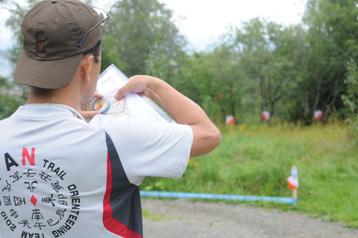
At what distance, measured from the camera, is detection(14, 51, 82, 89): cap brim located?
57.2 inches

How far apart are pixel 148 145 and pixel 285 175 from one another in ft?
24.3

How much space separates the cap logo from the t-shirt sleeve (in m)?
0.23

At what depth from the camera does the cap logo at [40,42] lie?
4.76 feet

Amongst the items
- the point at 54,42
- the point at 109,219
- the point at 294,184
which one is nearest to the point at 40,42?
the point at 54,42

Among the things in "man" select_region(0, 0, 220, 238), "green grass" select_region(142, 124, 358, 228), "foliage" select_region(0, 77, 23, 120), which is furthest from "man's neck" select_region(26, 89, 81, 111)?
"green grass" select_region(142, 124, 358, 228)

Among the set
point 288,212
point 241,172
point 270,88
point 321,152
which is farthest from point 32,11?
point 270,88

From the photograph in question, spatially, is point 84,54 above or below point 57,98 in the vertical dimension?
above

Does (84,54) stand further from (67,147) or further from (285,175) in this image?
(285,175)

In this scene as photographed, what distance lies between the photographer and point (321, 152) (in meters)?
11.1

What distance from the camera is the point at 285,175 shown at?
28.4 ft

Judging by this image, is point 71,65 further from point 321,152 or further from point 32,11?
point 321,152

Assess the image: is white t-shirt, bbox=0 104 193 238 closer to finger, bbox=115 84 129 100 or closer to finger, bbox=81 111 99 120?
finger, bbox=81 111 99 120

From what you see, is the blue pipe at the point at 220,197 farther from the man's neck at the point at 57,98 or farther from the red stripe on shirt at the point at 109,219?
the man's neck at the point at 57,98

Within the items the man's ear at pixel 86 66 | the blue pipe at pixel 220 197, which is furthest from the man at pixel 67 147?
the blue pipe at pixel 220 197
